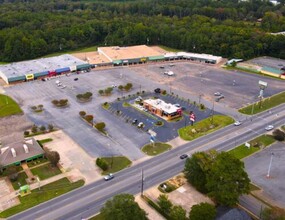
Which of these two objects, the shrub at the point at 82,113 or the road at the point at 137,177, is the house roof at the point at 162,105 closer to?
the road at the point at 137,177

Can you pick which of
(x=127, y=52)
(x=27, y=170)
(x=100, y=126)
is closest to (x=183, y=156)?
(x=100, y=126)

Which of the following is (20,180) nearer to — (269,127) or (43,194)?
(43,194)

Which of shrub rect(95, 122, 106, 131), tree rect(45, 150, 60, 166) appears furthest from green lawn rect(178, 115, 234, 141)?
tree rect(45, 150, 60, 166)

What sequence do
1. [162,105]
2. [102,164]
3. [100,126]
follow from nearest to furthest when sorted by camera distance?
[102,164], [100,126], [162,105]

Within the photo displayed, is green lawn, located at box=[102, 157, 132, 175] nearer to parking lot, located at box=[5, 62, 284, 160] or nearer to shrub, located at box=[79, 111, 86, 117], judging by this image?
parking lot, located at box=[5, 62, 284, 160]

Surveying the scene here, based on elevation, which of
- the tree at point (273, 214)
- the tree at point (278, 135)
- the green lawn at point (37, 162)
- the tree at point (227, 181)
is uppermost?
the tree at point (227, 181)

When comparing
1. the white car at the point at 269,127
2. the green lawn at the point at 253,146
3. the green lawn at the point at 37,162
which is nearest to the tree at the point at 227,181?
the green lawn at the point at 253,146
